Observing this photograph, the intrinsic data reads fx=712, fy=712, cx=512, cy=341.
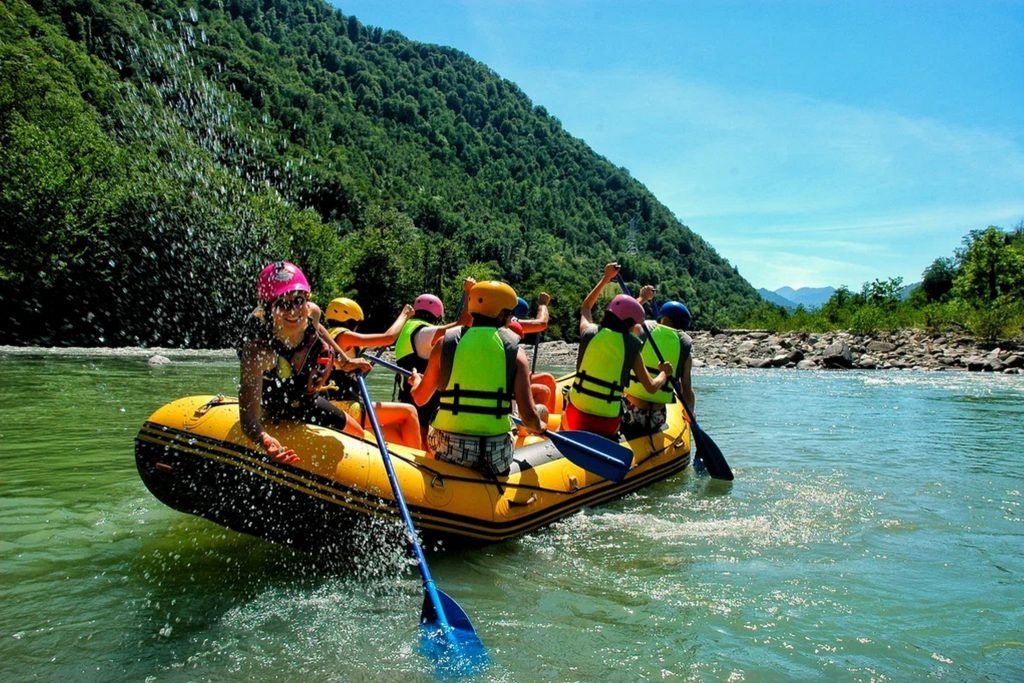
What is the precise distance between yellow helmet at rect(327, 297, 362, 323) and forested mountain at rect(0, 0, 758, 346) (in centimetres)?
2667

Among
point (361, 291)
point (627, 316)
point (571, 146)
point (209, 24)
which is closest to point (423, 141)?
point (209, 24)

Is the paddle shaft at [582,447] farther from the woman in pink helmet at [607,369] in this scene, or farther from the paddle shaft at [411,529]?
the paddle shaft at [411,529]

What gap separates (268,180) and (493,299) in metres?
69.1

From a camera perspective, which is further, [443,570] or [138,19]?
[138,19]

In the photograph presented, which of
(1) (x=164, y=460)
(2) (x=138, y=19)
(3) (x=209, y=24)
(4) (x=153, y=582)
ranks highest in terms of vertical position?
(3) (x=209, y=24)

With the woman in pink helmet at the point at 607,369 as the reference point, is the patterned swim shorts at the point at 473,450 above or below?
below

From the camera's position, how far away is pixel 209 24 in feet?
348

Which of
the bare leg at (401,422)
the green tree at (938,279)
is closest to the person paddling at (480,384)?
the bare leg at (401,422)

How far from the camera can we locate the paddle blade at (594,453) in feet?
17.2

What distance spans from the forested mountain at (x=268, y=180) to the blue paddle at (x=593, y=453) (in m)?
28.4

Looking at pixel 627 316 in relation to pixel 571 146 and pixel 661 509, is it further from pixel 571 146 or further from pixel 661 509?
pixel 571 146

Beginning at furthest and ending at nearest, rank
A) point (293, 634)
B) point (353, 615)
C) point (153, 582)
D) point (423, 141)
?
point (423, 141) → point (153, 582) → point (353, 615) → point (293, 634)

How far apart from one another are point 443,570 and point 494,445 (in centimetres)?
85

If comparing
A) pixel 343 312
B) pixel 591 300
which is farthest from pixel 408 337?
pixel 591 300
